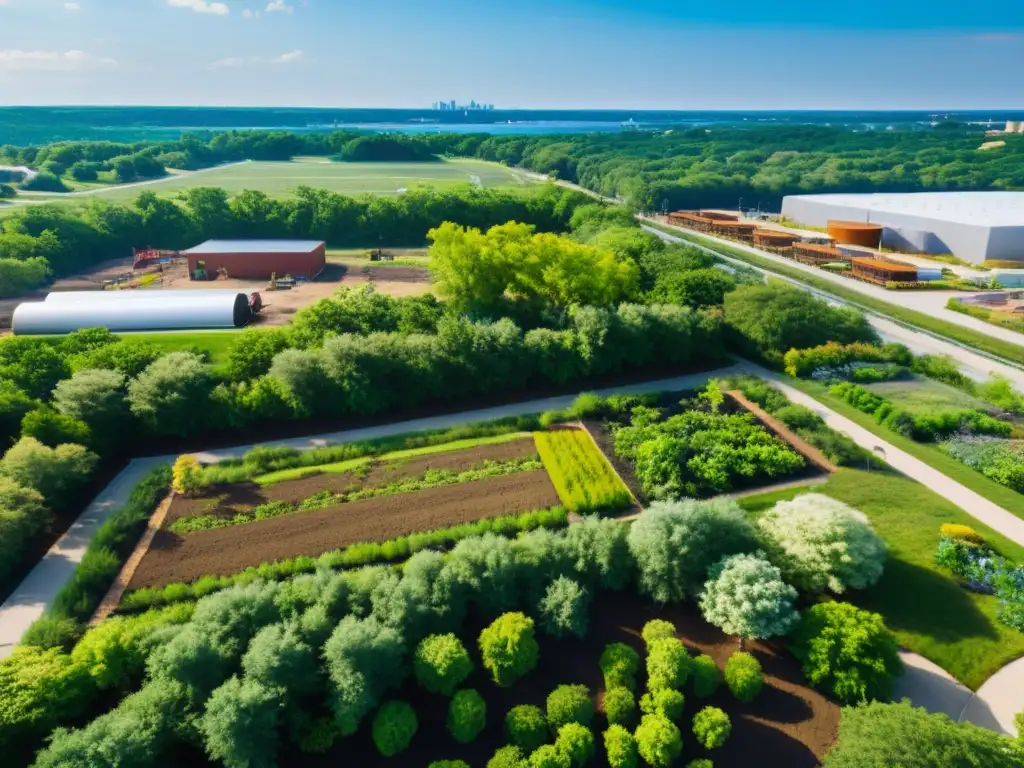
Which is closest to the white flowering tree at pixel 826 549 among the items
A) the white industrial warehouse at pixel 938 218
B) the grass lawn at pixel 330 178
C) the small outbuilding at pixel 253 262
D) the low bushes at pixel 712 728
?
the low bushes at pixel 712 728

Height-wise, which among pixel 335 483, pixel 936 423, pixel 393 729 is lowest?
pixel 393 729

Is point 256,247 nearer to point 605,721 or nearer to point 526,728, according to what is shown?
point 526,728

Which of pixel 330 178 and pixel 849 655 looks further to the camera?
pixel 330 178

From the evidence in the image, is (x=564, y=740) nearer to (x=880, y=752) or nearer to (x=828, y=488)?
(x=880, y=752)

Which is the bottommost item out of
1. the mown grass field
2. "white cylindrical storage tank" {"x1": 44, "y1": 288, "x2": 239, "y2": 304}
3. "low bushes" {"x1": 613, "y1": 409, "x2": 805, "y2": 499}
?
"low bushes" {"x1": 613, "y1": 409, "x2": 805, "y2": 499}

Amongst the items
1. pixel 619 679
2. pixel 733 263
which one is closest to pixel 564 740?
pixel 619 679

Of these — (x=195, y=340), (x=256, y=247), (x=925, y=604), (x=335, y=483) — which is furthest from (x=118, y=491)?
(x=256, y=247)

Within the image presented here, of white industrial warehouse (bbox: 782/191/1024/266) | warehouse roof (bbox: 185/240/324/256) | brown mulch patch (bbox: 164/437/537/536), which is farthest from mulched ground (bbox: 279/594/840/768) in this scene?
white industrial warehouse (bbox: 782/191/1024/266)

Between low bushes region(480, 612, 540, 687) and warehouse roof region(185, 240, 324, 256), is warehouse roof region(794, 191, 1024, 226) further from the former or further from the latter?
low bushes region(480, 612, 540, 687)
